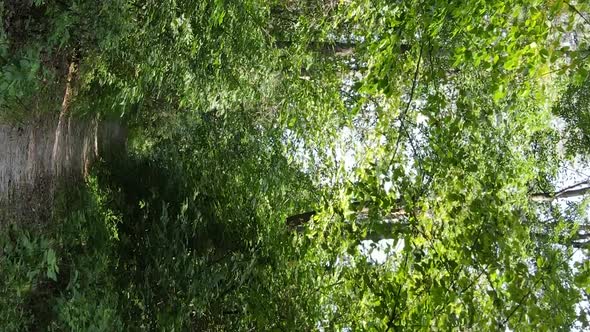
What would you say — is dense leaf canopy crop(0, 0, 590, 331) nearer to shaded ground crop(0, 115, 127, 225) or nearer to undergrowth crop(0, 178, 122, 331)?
undergrowth crop(0, 178, 122, 331)

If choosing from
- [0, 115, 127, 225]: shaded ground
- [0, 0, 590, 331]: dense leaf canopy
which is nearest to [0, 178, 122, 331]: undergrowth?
[0, 0, 590, 331]: dense leaf canopy

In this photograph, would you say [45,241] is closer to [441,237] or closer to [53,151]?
[53,151]

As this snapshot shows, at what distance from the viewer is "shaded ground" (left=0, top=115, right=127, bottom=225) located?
761 cm

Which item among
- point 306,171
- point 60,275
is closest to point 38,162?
point 60,275

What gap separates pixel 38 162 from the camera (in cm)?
878

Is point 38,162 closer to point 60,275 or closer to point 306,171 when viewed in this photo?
point 60,275

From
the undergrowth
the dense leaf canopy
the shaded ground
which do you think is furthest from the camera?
the shaded ground


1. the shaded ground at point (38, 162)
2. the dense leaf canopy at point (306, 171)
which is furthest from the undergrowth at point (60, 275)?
the shaded ground at point (38, 162)

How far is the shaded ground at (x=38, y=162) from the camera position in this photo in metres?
7.61

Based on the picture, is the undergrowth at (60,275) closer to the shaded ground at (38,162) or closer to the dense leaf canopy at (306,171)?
the dense leaf canopy at (306,171)

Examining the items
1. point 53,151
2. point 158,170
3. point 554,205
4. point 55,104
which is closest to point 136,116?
point 158,170

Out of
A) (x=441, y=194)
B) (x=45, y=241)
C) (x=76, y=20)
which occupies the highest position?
(x=76, y=20)

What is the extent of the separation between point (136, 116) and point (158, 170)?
6.75 ft

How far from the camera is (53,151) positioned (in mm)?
9602
